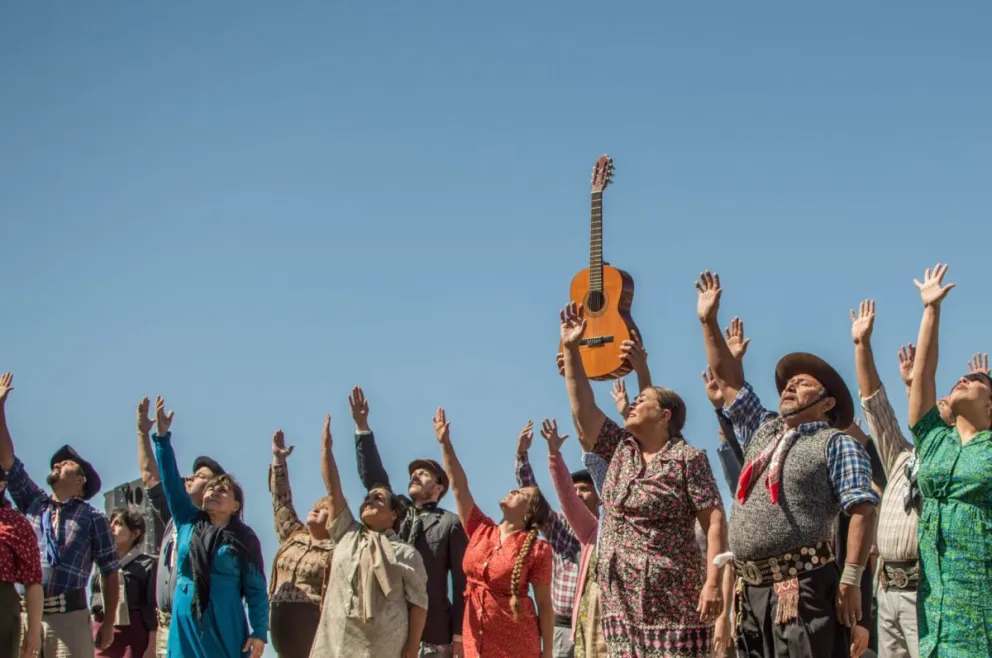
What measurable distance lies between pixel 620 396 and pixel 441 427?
4.90ft

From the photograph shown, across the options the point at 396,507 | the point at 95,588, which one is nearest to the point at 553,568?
the point at 396,507

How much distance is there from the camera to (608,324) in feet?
32.9

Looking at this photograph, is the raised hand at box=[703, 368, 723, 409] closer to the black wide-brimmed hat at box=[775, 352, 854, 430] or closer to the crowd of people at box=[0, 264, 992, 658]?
the crowd of people at box=[0, 264, 992, 658]

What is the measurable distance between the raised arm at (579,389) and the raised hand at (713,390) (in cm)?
74

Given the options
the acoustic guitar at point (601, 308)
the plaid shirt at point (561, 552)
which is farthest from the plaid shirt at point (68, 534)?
the acoustic guitar at point (601, 308)

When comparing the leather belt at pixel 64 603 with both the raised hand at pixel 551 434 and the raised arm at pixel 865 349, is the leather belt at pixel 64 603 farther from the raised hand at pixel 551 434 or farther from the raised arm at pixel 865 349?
the raised arm at pixel 865 349

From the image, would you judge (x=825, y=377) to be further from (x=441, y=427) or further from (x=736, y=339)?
(x=441, y=427)

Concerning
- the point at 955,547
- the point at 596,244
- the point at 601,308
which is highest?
the point at 596,244

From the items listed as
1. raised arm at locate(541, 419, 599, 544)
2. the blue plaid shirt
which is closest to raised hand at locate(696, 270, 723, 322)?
the blue plaid shirt

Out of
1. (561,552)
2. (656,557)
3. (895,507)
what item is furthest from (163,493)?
(895,507)

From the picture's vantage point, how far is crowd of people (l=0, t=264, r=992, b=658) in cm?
650

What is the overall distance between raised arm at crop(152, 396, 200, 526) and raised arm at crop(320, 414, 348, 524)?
97cm

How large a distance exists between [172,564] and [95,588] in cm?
221

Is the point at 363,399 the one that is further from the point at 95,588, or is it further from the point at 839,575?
the point at 839,575
